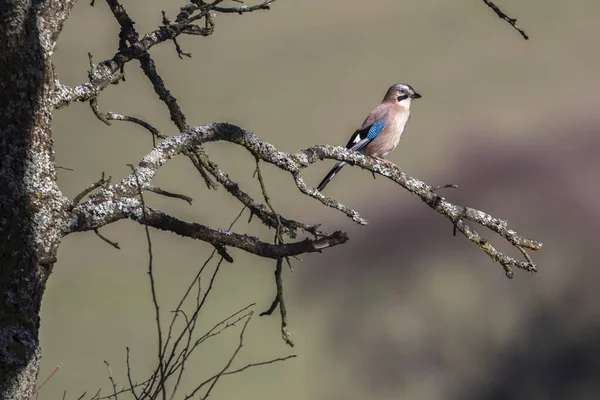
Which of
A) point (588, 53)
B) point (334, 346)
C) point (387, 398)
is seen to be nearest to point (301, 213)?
point (334, 346)

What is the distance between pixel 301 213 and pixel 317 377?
498 centimetres

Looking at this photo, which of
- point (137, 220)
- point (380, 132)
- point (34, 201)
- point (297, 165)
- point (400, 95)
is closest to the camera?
point (34, 201)

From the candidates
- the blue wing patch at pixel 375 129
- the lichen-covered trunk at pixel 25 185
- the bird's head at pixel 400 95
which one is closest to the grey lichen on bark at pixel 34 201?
the lichen-covered trunk at pixel 25 185

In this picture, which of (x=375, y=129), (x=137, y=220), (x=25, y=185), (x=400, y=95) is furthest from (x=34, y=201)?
(x=400, y=95)

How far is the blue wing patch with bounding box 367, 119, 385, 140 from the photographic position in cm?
909

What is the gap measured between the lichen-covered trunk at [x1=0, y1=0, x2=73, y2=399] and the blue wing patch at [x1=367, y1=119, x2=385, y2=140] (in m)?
5.21

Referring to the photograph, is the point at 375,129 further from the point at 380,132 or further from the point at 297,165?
the point at 297,165

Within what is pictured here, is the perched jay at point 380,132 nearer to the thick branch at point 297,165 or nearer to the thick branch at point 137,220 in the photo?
the thick branch at point 297,165

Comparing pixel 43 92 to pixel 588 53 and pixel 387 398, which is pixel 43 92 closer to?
pixel 387 398

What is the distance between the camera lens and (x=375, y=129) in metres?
9.12

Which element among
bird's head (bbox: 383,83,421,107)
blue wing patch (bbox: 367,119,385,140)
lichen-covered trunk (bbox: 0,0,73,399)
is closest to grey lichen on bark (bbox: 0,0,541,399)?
lichen-covered trunk (bbox: 0,0,73,399)

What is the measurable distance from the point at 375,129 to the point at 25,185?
543 centimetres

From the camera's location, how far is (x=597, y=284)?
900 inches

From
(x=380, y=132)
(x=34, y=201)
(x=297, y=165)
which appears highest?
(x=380, y=132)
